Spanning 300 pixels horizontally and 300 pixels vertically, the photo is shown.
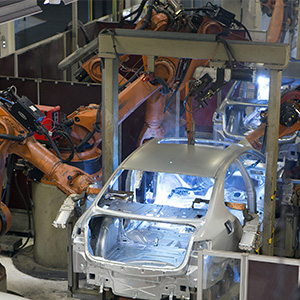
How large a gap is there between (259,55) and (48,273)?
11.6 feet

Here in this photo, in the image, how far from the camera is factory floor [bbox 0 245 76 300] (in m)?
7.11

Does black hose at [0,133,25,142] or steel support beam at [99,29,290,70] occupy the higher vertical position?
steel support beam at [99,29,290,70]

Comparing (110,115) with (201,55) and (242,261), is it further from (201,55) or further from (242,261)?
(242,261)

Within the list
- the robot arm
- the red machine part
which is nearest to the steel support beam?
the red machine part

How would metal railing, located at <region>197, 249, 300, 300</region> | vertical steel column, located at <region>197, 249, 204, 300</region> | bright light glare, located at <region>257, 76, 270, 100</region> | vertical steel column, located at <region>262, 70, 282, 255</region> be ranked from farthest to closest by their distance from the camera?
bright light glare, located at <region>257, 76, 270, 100</region>, vertical steel column, located at <region>262, 70, 282, 255</region>, vertical steel column, located at <region>197, 249, 204, 300</region>, metal railing, located at <region>197, 249, 300, 300</region>

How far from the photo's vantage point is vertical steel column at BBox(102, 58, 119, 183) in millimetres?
6660

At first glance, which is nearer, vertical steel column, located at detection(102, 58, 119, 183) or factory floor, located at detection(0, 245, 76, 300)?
vertical steel column, located at detection(102, 58, 119, 183)

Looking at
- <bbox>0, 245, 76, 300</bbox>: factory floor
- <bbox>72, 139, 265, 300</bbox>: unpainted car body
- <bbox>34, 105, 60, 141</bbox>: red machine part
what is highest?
<bbox>34, 105, 60, 141</bbox>: red machine part

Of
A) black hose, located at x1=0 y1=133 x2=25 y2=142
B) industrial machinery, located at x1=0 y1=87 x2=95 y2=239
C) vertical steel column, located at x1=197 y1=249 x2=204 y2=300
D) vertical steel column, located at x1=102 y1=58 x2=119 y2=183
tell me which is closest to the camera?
vertical steel column, located at x1=197 y1=249 x2=204 y2=300

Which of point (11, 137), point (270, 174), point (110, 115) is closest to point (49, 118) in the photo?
point (11, 137)

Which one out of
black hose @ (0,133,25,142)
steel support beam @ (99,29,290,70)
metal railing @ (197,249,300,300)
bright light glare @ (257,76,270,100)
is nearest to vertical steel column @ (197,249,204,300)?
metal railing @ (197,249,300,300)

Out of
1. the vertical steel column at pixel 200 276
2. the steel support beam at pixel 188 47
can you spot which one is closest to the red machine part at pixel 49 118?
the steel support beam at pixel 188 47

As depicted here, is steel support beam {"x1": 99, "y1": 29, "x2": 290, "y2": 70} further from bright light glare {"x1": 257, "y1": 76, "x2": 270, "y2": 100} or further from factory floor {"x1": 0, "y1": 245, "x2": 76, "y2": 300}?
bright light glare {"x1": 257, "y1": 76, "x2": 270, "y2": 100}

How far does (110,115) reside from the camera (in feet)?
22.2
